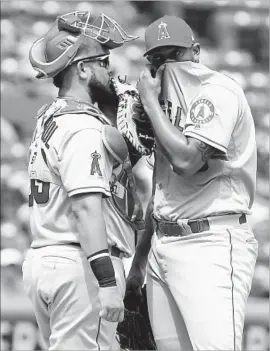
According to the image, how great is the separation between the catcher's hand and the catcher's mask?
18 cm

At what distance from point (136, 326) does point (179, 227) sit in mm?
570

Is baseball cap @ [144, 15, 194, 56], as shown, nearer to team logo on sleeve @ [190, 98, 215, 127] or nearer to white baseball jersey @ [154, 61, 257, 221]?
white baseball jersey @ [154, 61, 257, 221]

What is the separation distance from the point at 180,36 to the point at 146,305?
1.20 m

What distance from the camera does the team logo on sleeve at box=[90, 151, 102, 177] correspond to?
3.22m

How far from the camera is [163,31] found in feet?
11.4

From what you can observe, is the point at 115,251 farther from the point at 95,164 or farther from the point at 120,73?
the point at 120,73

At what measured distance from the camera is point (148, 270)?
12.0 ft

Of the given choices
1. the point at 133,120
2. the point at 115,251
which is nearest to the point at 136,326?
the point at 115,251

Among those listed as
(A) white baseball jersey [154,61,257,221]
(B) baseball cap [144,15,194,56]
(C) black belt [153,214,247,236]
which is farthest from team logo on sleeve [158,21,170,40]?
(C) black belt [153,214,247,236]

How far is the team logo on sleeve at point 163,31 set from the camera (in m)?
3.46

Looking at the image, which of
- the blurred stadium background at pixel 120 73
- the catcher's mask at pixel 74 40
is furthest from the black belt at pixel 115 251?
the blurred stadium background at pixel 120 73

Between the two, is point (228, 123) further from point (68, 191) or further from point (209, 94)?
point (68, 191)

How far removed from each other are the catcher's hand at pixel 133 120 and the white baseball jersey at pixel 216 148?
0.12m

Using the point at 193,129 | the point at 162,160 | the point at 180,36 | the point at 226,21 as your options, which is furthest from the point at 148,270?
the point at 226,21
